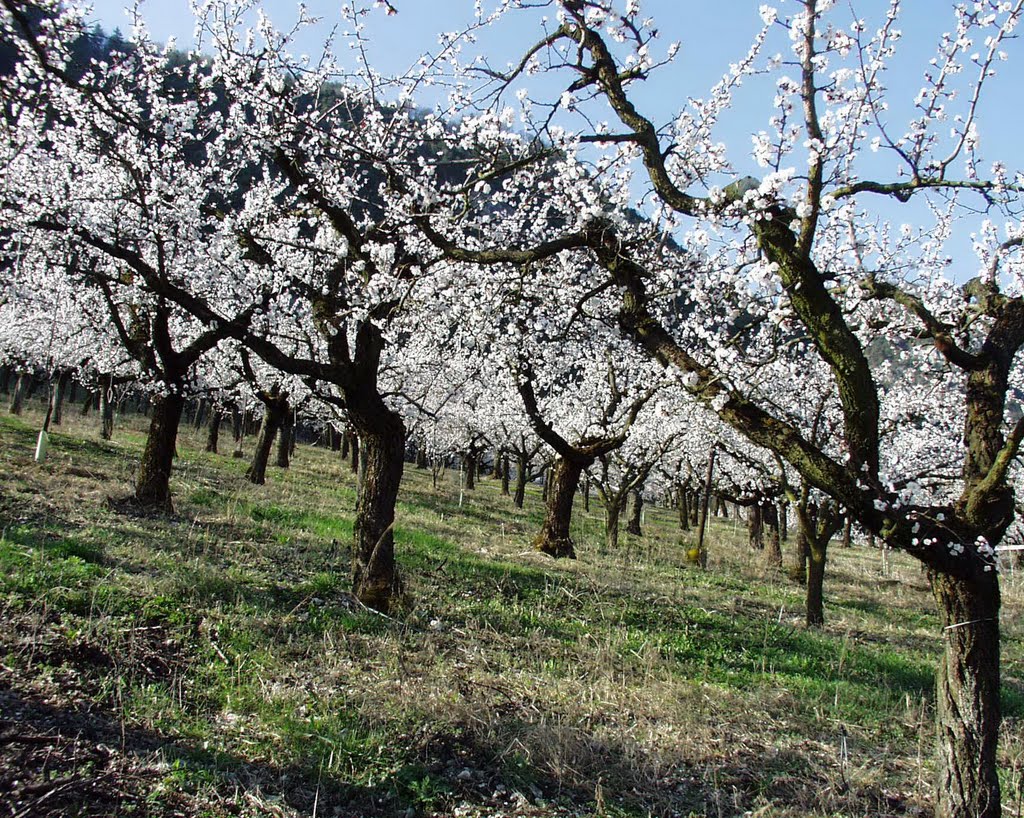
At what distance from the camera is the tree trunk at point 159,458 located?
12.7 metres

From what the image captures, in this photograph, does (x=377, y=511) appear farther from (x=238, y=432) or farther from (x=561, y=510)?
(x=238, y=432)

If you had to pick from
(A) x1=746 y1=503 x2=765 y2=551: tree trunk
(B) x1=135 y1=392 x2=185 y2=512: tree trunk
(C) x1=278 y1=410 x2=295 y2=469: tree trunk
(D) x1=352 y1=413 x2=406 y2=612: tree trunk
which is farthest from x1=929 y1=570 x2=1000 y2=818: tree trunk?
(A) x1=746 y1=503 x2=765 y2=551: tree trunk

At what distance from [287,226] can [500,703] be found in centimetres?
1171

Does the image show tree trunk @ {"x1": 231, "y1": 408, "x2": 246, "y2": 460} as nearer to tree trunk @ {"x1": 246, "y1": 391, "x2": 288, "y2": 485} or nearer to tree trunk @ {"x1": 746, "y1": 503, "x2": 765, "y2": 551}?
tree trunk @ {"x1": 246, "y1": 391, "x2": 288, "y2": 485}

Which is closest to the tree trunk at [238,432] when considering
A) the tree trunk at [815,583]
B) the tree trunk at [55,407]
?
the tree trunk at [55,407]

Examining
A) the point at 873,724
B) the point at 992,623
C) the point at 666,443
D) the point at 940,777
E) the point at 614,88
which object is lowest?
the point at 873,724

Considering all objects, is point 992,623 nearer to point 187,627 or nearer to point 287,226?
point 187,627

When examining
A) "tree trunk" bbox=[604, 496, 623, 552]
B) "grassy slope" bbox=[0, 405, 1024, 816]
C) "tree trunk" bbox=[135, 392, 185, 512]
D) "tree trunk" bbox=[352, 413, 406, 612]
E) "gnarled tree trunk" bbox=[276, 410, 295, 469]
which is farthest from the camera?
"gnarled tree trunk" bbox=[276, 410, 295, 469]

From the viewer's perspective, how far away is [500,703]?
6.15 meters

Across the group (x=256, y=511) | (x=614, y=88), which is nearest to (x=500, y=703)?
(x=614, y=88)

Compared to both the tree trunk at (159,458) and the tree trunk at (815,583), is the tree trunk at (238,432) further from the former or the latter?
the tree trunk at (815,583)

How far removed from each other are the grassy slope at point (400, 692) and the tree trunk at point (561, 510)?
4.35m

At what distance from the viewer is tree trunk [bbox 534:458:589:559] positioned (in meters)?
17.1

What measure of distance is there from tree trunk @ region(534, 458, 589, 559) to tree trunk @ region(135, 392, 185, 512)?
8967 millimetres
